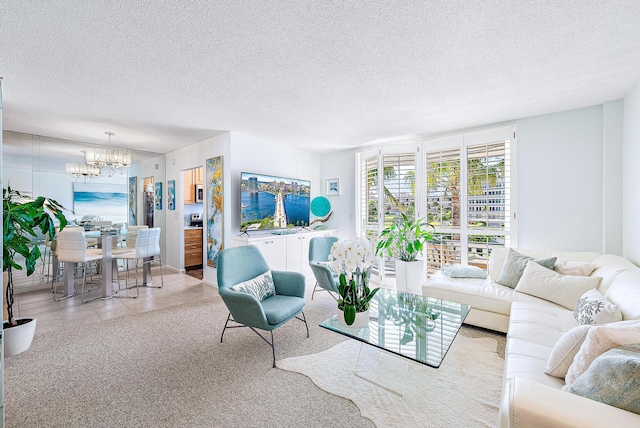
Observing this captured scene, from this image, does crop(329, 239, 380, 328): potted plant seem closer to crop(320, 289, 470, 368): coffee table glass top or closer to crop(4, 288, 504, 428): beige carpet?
crop(320, 289, 470, 368): coffee table glass top

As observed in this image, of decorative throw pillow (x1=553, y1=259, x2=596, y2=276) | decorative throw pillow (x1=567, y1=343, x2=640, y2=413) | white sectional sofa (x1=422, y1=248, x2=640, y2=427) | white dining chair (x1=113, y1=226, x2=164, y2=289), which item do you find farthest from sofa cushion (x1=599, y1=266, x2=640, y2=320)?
white dining chair (x1=113, y1=226, x2=164, y2=289)

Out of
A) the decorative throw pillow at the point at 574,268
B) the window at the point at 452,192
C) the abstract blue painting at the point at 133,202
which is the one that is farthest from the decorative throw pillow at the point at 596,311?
the abstract blue painting at the point at 133,202

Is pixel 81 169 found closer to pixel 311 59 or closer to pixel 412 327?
pixel 311 59

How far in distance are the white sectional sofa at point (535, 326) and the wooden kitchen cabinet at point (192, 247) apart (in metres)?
4.58

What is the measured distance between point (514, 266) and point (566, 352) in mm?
1811

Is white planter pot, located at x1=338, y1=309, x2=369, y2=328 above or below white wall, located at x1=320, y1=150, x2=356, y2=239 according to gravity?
below

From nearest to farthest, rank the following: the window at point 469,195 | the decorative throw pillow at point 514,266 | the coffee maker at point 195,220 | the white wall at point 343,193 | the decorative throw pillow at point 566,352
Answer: the decorative throw pillow at point 566,352, the decorative throw pillow at point 514,266, the window at point 469,195, the white wall at point 343,193, the coffee maker at point 195,220

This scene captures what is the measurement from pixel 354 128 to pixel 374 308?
2.59 metres

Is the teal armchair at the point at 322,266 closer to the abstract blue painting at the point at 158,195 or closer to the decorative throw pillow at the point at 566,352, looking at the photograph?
the decorative throw pillow at the point at 566,352

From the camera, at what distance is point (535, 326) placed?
2.06 m

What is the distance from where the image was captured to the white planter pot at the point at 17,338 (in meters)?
2.31

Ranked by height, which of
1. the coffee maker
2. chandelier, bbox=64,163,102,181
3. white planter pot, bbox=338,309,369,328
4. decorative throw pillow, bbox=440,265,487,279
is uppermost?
chandelier, bbox=64,163,102,181

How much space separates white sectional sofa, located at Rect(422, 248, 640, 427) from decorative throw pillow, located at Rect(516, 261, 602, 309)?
0.06 m

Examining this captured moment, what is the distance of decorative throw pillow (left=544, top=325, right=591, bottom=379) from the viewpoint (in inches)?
54.6
